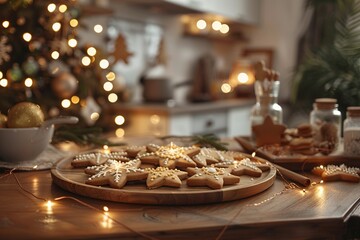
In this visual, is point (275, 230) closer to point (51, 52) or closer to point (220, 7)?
point (51, 52)

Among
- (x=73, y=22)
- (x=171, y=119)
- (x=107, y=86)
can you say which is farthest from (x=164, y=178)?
(x=171, y=119)

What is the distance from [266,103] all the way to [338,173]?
0.42m

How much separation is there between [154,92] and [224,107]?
2.04 ft

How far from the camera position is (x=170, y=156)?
1041 mm

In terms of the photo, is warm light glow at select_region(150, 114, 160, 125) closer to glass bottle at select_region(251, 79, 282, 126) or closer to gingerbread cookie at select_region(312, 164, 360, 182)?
glass bottle at select_region(251, 79, 282, 126)

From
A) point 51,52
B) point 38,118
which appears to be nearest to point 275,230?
point 38,118

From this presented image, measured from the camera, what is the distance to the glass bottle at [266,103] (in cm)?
141

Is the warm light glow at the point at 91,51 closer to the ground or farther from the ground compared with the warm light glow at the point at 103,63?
farther from the ground

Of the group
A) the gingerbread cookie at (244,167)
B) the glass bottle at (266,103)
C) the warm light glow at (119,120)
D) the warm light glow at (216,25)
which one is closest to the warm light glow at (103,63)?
the warm light glow at (119,120)

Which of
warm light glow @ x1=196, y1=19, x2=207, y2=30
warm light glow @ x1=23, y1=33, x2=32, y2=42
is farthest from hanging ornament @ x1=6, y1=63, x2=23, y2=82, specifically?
warm light glow @ x1=196, y1=19, x2=207, y2=30

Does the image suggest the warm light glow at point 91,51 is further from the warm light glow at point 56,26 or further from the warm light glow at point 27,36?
the warm light glow at point 27,36

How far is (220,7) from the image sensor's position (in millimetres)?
3955

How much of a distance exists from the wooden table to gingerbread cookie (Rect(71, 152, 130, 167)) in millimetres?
133

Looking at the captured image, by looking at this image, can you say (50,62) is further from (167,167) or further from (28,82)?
(167,167)
